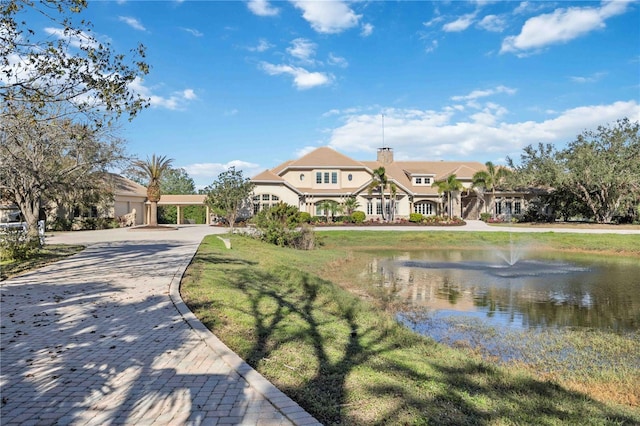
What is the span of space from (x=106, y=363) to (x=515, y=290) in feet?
39.6

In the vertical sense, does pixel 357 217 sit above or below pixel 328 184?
Answer: below

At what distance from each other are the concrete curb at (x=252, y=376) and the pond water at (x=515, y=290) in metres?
4.66

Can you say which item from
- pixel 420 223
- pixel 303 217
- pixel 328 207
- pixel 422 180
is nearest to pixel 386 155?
pixel 422 180

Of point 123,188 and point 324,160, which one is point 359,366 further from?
point 123,188

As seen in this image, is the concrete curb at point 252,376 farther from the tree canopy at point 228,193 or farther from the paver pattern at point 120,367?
the tree canopy at point 228,193

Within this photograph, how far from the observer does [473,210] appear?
48750 millimetres

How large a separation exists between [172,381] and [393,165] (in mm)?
48938

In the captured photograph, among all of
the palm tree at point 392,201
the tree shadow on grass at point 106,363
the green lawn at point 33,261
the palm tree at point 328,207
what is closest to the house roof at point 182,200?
the palm tree at point 328,207

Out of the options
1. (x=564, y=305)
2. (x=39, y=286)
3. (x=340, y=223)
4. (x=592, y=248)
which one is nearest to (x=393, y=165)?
(x=340, y=223)

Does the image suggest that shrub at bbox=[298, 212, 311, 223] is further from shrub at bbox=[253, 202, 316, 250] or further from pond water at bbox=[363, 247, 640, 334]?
pond water at bbox=[363, 247, 640, 334]

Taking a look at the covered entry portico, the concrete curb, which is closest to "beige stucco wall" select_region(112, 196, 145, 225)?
the covered entry portico

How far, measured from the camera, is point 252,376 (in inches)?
194

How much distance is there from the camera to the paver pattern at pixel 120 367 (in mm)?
4137

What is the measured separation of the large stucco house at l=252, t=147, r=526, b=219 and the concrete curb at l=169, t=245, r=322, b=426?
34.1 meters
